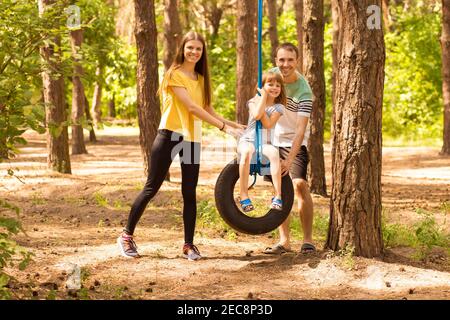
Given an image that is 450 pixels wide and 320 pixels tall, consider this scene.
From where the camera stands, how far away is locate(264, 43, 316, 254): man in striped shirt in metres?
6.86

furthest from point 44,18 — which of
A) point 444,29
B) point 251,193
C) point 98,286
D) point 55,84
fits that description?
point 444,29

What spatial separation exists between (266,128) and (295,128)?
39cm

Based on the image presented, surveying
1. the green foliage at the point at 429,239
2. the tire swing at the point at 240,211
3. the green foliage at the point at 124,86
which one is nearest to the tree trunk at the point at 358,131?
the tire swing at the point at 240,211

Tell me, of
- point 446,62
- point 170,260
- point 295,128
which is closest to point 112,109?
point 446,62

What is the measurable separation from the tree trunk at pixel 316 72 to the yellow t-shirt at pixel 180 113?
496cm

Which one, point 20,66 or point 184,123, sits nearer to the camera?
point 20,66

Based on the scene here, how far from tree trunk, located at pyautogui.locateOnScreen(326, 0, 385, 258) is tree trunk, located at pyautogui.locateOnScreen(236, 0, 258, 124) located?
667 centimetres

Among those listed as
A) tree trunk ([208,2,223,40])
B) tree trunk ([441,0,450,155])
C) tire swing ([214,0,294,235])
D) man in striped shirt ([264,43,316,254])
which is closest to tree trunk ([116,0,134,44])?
tree trunk ([208,2,223,40])

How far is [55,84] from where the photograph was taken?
14.0 m

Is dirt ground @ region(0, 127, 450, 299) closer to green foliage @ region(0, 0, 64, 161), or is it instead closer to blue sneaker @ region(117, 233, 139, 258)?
blue sneaker @ region(117, 233, 139, 258)

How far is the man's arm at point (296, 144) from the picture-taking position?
6.75m

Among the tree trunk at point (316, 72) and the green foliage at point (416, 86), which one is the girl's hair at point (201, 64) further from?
the green foliage at point (416, 86)

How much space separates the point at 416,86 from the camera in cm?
2745

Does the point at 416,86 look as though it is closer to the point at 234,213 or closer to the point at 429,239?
the point at 429,239
